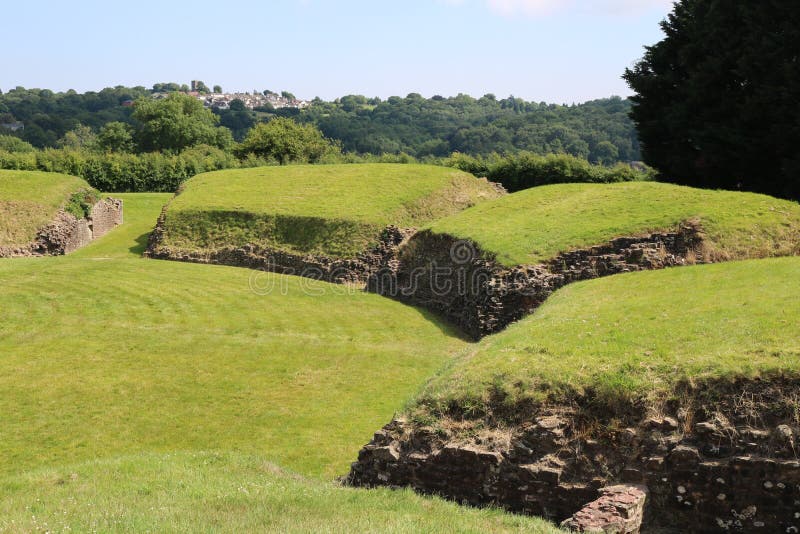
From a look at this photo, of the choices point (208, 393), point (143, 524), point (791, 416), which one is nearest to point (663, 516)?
point (791, 416)

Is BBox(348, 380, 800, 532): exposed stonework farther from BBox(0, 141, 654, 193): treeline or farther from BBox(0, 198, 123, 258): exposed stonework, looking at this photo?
BBox(0, 141, 654, 193): treeline

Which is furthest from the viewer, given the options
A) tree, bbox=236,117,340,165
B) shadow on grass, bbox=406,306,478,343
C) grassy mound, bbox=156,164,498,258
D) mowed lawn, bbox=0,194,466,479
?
tree, bbox=236,117,340,165

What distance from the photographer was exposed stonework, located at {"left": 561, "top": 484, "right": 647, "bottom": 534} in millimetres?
8891

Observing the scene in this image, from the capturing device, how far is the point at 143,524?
25.3 ft

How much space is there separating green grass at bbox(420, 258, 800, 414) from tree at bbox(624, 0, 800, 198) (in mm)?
18393

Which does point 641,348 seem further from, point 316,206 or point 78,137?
point 78,137

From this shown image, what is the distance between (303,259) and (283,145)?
1382 inches

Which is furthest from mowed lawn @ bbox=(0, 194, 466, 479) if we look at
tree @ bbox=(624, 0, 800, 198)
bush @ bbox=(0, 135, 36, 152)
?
bush @ bbox=(0, 135, 36, 152)

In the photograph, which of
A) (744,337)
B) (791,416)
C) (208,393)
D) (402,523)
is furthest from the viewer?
(208,393)

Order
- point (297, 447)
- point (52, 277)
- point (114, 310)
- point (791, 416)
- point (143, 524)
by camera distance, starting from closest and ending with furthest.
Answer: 1. point (143, 524)
2. point (791, 416)
3. point (297, 447)
4. point (114, 310)
5. point (52, 277)

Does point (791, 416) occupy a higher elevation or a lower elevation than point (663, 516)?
higher

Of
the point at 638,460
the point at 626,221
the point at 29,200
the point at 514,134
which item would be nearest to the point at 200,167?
the point at 29,200

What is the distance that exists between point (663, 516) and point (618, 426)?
1.43 meters

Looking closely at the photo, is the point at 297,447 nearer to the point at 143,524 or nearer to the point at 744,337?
the point at 143,524
